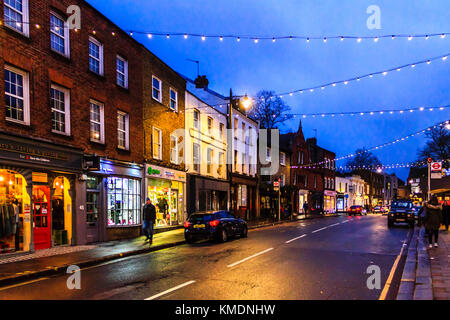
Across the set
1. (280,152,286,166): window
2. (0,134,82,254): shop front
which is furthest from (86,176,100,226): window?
(280,152,286,166): window

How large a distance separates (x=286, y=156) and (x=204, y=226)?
32.1 meters

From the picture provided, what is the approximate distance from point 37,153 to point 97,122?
4.06 m

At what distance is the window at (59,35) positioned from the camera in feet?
46.7

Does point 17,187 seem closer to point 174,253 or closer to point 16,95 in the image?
point 16,95

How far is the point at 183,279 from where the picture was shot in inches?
336

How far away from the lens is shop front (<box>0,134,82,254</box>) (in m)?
11.9

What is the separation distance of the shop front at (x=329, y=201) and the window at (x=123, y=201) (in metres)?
44.8

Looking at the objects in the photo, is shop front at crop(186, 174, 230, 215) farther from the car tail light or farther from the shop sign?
the shop sign

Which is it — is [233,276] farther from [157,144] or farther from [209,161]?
[209,161]

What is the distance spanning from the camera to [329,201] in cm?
6191

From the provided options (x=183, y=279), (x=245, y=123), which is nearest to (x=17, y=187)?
(x=183, y=279)

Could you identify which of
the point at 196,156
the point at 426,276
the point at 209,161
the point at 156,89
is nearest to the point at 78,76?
the point at 156,89

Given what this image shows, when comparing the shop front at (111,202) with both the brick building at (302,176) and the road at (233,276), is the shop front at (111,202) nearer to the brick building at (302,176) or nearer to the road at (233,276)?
the road at (233,276)

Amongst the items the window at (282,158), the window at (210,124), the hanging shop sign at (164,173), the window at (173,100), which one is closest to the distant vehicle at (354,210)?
the window at (282,158)
